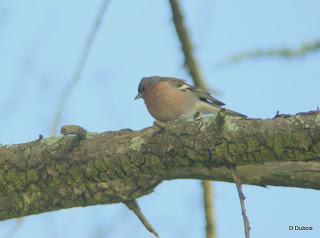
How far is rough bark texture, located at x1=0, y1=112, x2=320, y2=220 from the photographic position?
10.8 feet

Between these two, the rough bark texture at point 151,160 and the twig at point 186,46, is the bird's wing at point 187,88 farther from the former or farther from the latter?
the rough bark texture at point 151,160

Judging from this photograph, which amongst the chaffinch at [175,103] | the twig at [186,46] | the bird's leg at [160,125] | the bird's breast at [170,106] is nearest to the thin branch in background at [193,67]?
the twig at [186,46]

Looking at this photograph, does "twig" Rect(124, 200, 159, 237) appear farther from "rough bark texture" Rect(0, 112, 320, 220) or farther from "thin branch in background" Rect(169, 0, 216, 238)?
"thin branch in background" Rect(169, 0, 216, 238)

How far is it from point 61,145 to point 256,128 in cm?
133

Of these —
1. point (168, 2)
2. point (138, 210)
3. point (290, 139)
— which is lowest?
point (138, 210)

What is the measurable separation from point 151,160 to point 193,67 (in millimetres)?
995

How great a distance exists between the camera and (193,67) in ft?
14.5

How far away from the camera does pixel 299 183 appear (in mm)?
3537

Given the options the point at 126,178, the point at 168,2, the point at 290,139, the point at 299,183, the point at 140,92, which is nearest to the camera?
the point at 290,139

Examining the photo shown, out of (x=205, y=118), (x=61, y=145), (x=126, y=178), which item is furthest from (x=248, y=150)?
(x=61, y=145)

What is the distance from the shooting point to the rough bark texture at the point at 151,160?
3305mm

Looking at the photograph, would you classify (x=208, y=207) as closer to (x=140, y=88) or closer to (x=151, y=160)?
(x=151, y=160)

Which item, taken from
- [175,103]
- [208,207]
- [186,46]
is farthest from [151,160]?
[175,103]

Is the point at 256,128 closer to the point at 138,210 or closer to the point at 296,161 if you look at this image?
the point at 296,161
